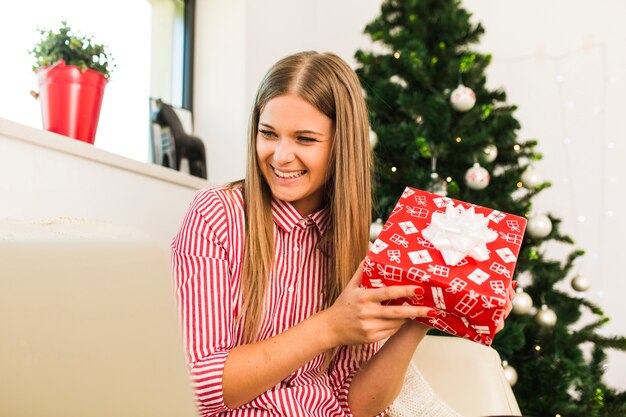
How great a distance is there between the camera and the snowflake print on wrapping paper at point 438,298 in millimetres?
886

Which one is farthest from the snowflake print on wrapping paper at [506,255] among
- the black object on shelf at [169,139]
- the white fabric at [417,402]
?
the black object on shelf at [169,139]

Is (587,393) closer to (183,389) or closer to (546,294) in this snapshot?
(546,294)

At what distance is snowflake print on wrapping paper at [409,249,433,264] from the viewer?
90 centimetres

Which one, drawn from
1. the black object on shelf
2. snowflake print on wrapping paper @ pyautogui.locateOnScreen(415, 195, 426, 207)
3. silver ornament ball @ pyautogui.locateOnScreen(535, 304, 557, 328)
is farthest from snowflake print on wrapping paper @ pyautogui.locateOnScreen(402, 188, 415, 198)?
the black object on shelf

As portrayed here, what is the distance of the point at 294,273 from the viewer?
1.14 m

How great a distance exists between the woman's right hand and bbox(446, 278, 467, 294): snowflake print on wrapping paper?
0.15 feet

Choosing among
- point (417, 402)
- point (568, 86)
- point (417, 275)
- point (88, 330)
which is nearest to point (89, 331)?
point (88, 330)

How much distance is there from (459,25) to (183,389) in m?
1.81

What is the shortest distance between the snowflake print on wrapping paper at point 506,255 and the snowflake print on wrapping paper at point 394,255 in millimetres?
159

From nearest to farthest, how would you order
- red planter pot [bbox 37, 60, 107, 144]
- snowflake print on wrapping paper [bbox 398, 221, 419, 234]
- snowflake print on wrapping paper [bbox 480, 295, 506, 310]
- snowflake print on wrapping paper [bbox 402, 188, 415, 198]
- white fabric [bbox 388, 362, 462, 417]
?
snowflake print on wrapping paper [bbox 480, 295, 506, 310]
snowflake print on wrapping paper [bbox 398, 221, 419, 234]
snowflake print on wrapping paper [bbox 402, 188, 415, 198]
white fabric [bbox 388, 362, 462, 417]
red planter pot [bbox 37, 60, 107, 144]

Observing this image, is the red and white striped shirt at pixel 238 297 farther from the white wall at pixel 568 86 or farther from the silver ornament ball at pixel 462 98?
the white wall at pixel 568 86

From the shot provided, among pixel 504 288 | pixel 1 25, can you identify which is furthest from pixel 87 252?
pixel 1 25

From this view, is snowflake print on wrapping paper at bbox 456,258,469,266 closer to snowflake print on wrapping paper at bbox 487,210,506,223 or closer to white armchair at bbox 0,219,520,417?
snowflake print on wrapping paper at bbox 487,210,506,223

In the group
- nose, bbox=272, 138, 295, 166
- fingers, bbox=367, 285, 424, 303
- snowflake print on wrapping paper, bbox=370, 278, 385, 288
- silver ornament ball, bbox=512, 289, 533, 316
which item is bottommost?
silver ornament ball, bbox=512, 289, 533, 316
